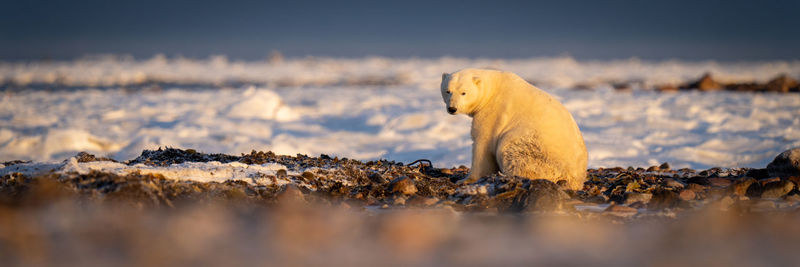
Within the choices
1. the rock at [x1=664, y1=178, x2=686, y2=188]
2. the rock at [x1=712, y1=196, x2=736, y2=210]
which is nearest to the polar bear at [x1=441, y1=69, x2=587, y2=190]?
the rock at [x1=664, y1=178, x2=686, y2=188]

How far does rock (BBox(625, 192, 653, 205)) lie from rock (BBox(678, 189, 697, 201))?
1.00 ft

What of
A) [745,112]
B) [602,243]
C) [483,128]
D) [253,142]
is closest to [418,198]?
[483,128]

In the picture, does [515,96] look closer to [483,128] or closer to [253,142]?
[483,128]

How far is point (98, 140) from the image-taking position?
1333 centimetres

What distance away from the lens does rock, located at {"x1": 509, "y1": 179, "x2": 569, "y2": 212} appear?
18.6ft

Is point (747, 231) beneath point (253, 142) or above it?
beneath

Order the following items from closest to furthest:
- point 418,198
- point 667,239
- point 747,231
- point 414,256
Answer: point 414,256, point 667,239, point 747,231, point 418,198

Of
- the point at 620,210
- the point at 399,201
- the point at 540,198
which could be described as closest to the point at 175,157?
the point at 399,201

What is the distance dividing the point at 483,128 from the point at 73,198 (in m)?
3.83

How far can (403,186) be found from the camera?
644cm

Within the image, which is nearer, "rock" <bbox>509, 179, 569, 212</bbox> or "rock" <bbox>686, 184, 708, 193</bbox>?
"rock" <bbox>509, 179, 569, 212</bbox>

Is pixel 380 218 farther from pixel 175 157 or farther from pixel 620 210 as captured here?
pixel 175 157

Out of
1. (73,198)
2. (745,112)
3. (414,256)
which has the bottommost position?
(414,256)

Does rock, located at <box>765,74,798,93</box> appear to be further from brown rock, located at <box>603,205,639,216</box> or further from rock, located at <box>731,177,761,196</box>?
brown rock, located at <box>603,205,639,216</box>
